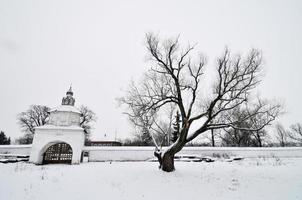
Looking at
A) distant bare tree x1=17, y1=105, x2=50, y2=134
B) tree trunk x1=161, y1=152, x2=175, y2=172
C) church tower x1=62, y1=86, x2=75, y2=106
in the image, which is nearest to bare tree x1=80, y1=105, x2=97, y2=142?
distant bare tree x1=17, y1=105, x2=50, y2=134

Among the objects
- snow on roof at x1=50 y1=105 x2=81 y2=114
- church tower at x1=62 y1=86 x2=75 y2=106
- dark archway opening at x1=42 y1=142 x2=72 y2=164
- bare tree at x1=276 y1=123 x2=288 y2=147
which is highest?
church tower at x1=62 y1=86 x2=75 y2=106

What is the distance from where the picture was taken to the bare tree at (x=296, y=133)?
48719 mm

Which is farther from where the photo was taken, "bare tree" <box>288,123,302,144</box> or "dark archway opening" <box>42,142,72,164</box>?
"bare tree" <box>288,123,302,144</box>

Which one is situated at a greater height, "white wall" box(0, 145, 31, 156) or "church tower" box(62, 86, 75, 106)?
"church tower" box(62, 86, 75, 106)

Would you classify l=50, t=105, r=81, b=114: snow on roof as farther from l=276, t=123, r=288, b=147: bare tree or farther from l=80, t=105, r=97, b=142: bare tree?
l=276, t=123, r=288, b=147: bare tree

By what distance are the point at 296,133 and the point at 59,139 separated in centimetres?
6405

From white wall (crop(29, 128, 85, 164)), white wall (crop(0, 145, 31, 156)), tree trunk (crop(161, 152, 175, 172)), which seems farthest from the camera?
white wall (crop(0, 145, 31, 156))

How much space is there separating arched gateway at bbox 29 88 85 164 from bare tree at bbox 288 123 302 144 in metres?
59.1

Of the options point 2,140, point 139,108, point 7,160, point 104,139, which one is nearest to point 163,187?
point 139,108

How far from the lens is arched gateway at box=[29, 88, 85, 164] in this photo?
22.2m

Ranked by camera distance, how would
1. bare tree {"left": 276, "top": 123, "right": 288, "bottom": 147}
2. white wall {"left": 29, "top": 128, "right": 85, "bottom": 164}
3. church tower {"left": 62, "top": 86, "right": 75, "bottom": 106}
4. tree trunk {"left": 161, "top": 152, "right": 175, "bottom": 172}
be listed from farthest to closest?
bare tree {"left": 276, "top": 123, "right": 288, "bottom": 147}
church tower {"left": 62, "top": 86, "right": 75, "bottom": 106}
white wall {"left": 29, "top": 128, "right": 85, "bottom": 164}
tree trunk {"left": 161, "top": 152, "right": 175, "bottom": 172}

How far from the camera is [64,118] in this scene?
24.3m

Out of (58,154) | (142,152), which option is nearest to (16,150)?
(58,154)

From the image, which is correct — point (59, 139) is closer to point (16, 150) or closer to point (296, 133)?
point (16, 150)
